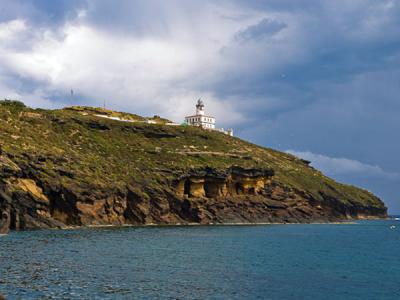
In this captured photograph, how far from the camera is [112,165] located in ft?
466

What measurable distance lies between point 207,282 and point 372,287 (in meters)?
15.6

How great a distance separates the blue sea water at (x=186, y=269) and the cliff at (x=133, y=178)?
25.8 meters

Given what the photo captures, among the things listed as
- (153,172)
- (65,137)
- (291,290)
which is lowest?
(291,290)

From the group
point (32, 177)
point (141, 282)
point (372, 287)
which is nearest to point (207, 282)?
point (141, 282)

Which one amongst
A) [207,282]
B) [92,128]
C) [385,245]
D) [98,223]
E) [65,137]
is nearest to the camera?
[207,282]

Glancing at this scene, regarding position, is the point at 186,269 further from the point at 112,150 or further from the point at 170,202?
the point at 112,150

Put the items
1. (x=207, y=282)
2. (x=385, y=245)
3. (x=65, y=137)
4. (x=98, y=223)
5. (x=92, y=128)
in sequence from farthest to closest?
1. (x=92, y=128)
2. (x=65, y=137)
3. (x=98, y=223)
4. (x=385, y=245)
5. (x=207, y=282)

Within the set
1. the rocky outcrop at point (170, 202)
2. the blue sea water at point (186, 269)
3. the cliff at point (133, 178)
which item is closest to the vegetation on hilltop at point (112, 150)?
the cliff at point (133, 178)

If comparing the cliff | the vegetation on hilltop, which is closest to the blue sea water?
the cliff

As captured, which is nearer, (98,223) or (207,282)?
(207,282)

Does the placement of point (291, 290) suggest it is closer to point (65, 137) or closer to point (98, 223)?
point (98, 223)

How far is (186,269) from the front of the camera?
5694 centimetres

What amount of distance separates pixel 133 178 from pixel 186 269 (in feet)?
277

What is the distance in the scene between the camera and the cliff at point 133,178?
372ft
